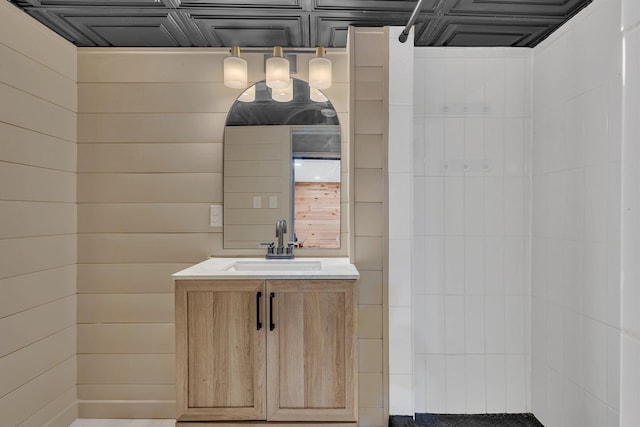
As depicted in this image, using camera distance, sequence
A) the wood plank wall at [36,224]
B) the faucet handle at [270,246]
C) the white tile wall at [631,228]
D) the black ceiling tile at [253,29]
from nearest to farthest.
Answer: the white tile wall at [631,228], the wood plank wall at [36,224], the black ceiling tile at [253,29], the faucet handle at [270,246]

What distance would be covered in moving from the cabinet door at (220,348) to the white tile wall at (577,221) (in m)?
1.49

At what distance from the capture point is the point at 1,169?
180cm

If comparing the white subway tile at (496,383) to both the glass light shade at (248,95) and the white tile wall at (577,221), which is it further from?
the glass light shade at (248,95)

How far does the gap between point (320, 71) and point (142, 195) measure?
1.32m

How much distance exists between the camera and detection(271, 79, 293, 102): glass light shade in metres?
2.29

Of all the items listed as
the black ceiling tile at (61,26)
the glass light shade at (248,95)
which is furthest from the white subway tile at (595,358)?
the black ceiling tile at (61,26)

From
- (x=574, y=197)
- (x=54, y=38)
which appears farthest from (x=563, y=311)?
(x=54, y=38)

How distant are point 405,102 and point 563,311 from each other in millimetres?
1354

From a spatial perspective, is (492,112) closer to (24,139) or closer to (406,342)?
(406,342)

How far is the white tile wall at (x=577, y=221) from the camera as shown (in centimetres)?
158

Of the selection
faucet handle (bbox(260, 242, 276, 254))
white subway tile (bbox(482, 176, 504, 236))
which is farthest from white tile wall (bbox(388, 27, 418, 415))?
faucet handle (bbox(260, 242, 276, 254))

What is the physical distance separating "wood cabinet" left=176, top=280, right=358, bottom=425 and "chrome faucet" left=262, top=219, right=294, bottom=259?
1.64 ft

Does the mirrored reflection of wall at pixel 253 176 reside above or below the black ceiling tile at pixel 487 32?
below

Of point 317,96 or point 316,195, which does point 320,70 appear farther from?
point 316,195
